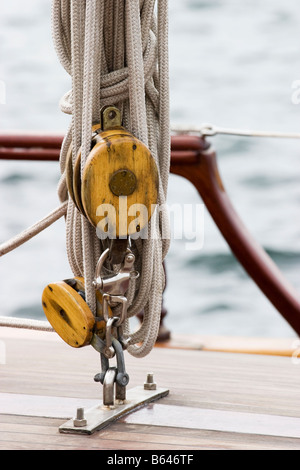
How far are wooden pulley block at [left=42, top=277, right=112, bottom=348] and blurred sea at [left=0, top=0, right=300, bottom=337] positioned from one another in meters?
5.11

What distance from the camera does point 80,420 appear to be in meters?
1.72

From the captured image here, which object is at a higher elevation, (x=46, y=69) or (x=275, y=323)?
(x=46, y=69)

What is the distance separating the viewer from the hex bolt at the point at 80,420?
1722 mm

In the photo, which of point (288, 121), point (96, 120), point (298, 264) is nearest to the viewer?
point (96, 120)

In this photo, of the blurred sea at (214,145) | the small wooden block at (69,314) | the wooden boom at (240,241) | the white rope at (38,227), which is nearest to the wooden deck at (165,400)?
the small wooden block at (69,314)

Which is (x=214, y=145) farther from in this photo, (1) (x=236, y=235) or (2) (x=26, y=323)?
(2) (x=26, y=323)

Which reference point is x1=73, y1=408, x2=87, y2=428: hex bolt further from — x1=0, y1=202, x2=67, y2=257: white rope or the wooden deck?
x1=0, y1=202, x2=67, y2=257: white rope

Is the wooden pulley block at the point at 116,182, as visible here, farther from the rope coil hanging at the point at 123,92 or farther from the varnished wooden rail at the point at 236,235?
the varnished wooden rail at the point at 236,235

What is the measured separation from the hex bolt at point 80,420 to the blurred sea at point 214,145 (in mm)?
5173

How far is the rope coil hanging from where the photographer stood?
1747mm

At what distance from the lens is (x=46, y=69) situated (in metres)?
11.1

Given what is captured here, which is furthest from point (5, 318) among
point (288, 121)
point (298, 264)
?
point (288, 121)

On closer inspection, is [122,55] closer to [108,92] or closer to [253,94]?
[108,92]

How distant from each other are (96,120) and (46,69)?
957cm
